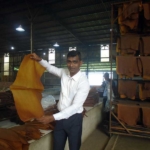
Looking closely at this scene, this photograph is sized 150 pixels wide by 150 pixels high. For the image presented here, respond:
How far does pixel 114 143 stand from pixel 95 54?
13213 mm

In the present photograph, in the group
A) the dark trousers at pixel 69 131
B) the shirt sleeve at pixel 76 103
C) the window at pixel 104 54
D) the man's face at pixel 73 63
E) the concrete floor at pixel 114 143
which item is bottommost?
the concrete floor at pixel 114 143

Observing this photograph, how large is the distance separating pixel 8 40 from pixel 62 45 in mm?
4980

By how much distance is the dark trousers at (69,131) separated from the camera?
6.73 ft

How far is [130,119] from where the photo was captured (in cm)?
396

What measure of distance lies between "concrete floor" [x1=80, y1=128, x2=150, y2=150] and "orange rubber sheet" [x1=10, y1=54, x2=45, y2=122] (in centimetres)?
211

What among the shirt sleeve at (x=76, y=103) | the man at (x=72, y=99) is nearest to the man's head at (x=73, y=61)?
the man at (x=72, y=99)

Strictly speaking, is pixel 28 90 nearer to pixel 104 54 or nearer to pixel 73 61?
pixel 73 61

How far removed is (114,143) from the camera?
12.6 ft

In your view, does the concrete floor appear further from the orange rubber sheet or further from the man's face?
the man's face

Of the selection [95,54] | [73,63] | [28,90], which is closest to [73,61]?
[73,63]

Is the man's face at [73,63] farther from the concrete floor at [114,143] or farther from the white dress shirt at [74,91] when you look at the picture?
the concrete floor at [114,143]

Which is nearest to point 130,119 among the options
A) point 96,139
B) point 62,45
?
point 96,139

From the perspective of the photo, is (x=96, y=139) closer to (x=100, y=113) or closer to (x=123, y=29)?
(x=100, y=113)

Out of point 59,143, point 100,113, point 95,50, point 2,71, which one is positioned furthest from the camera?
point 2,71
